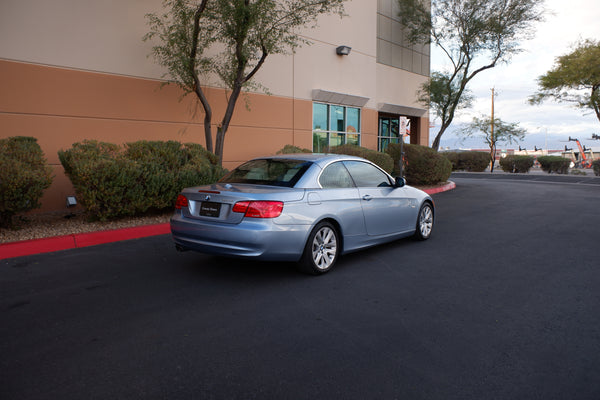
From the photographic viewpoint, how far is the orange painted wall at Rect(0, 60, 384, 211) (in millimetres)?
9781

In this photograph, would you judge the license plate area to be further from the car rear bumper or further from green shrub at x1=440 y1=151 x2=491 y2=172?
green shrub at x1=440 y1=151 x2=491 y2=172

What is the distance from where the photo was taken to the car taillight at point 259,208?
4.78 metres

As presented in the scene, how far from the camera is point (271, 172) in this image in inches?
224

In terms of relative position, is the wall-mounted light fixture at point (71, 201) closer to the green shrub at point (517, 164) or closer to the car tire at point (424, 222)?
the car tire at point (424, 222)

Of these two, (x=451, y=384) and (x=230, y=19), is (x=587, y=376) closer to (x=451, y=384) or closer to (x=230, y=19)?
(x=451, y=384)

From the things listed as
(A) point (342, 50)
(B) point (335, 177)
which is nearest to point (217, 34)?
(B) point (335, 177)

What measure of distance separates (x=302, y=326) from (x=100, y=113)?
945 centimetres

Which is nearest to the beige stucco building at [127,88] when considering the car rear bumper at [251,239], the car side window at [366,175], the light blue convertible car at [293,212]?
the light blue convertible car at [293,212]

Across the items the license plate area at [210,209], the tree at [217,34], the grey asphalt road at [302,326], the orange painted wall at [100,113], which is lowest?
the grey asphalt road at [302,326]

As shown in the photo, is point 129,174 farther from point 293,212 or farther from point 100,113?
point 293,212

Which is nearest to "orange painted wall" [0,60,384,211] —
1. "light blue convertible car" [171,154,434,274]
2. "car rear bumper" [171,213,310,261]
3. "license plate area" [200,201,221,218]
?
"light blue convertible car" [171,154,434,274]

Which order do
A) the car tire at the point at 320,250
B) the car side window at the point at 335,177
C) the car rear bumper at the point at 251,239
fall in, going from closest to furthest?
the car rear bumper at the point at 251,239, the car tire at the point at 320,250, the car side window at the point at 335,177

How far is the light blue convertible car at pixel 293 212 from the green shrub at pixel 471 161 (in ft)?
93.9

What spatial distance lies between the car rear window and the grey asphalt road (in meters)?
1.14
